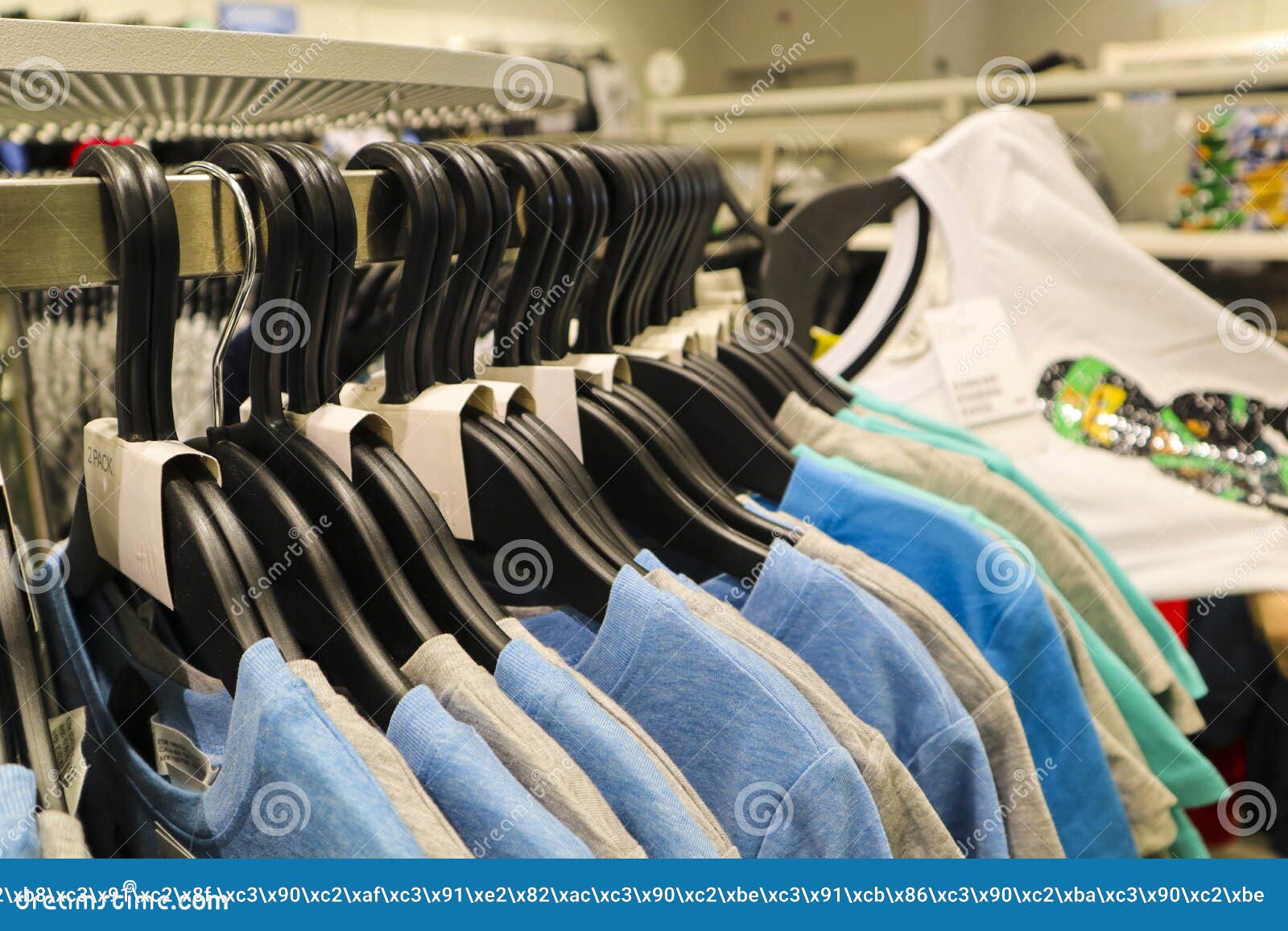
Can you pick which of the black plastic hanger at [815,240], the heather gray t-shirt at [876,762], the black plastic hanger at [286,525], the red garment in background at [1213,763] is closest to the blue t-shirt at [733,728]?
the heather gray t-shirt at [876,762]

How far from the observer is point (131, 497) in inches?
21.1

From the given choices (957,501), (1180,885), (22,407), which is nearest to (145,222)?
(22,407)

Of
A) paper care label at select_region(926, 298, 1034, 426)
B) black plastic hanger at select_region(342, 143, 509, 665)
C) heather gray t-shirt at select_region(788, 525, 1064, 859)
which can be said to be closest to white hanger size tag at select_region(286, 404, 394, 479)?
black plastic hanger at select_region(342, 143, 509, 665)

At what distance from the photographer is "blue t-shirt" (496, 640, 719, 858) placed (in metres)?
0.47

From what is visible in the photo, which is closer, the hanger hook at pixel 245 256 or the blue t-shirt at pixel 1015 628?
the hanger hook at pixel 245 256

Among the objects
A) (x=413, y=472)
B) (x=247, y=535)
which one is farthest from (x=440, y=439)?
(x=247, y=535)

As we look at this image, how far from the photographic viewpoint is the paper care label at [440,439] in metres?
0.64

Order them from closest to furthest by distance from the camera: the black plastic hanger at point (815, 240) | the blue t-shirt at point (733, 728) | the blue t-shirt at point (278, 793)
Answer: the blue t-shirt at point (278, 793) → the blue t-shirt at point (733, 728) → the black plastic hanger at point (815, 240)

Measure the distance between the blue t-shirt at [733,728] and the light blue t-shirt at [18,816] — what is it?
274mm

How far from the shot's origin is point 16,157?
6.84 feet

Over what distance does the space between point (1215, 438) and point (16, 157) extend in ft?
7.55

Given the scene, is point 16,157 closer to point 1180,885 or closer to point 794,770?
point 794,770

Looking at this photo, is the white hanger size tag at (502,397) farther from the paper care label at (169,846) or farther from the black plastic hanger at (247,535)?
the paper care label at (169,846)

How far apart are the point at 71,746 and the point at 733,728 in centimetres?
40
